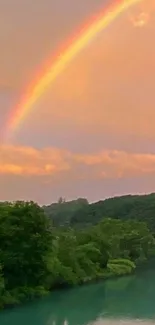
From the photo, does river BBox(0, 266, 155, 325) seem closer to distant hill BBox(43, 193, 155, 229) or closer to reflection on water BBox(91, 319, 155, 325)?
reflection on water BBox(91, 319, 155, 325)

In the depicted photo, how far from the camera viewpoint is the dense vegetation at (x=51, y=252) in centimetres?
2416

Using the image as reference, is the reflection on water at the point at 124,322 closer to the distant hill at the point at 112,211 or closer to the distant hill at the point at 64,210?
the distant hill at the point at 112,211

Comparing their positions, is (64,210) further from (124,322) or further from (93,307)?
(124,322)

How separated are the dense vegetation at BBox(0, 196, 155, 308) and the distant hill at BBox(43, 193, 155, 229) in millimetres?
15422

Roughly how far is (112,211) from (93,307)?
136 ft

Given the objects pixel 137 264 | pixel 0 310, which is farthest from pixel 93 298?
pixel 137 264

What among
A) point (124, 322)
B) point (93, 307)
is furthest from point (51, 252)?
Answer: point (124, 322)

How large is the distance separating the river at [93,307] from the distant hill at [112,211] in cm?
2659

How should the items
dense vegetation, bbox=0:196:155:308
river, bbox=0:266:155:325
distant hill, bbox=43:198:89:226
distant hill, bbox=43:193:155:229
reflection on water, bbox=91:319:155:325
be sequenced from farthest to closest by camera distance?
distant hill, bbox=43:198:89:226 → distant hill, bbox=43:193:155:229 → dense vegetation, bbox=0:196:155:308 → river, bbox=0:266:155:325 → reflection on water, bbox=91:319:155:325

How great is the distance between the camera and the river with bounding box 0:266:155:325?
20656 millimetres

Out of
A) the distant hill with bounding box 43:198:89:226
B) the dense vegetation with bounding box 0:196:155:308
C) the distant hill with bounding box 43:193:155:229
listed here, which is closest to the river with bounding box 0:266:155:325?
the dense vegetation with bounding box 0:196:155:308

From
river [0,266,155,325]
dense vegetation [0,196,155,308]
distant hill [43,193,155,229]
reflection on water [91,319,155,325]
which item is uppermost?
distant hill [43,193,155,229]

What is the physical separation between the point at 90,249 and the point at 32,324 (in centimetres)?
1410

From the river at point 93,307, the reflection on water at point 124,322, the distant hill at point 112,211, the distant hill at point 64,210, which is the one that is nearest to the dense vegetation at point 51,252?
the river at point 93,307
